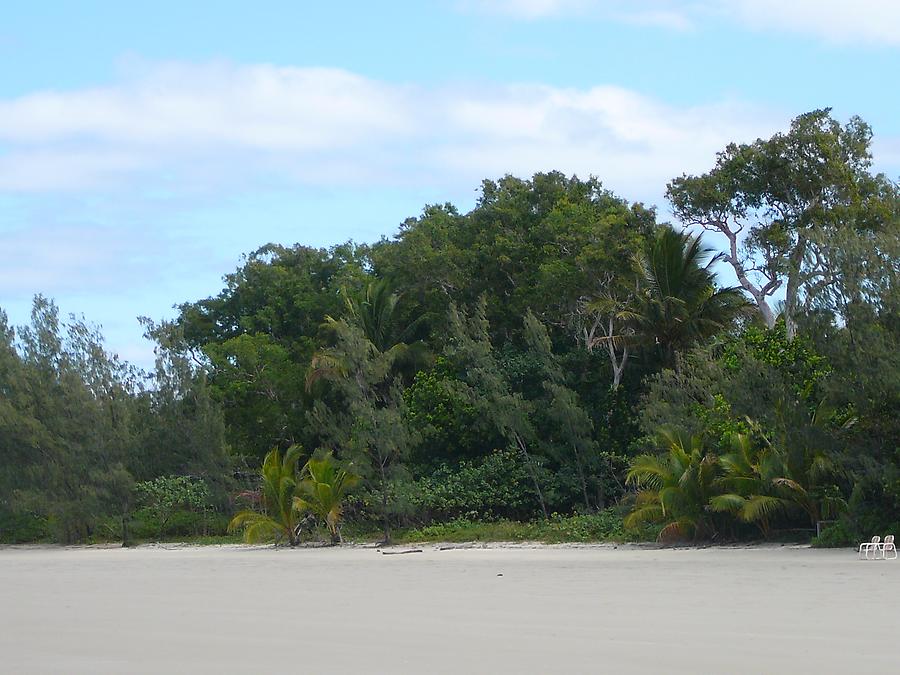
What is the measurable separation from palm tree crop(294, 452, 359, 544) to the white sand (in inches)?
242

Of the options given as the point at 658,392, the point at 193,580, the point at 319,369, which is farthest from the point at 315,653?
the point at 319,369

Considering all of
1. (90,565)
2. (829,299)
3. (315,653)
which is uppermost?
(829,299)

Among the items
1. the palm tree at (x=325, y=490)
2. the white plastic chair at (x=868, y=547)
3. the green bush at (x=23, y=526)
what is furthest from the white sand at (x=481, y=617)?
the green bush at (x=23, y=526)

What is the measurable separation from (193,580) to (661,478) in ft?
31.8

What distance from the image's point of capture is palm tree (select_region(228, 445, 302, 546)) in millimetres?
27656

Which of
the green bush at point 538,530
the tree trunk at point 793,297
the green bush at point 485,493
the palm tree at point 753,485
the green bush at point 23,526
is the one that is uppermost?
the tree trunk at point 793,297

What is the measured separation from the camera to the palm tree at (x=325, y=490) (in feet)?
89.0

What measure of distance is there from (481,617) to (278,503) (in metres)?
16.1

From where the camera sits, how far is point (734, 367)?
23.2 meters

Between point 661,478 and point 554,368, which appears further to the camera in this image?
point 554,368

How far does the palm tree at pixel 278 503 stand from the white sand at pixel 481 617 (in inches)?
262

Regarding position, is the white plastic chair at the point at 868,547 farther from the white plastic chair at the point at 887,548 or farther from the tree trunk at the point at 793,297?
the tree trunk at the point at 793,297

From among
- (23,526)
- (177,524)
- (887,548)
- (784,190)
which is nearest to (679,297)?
(784,190)

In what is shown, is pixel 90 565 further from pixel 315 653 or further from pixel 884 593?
pixel 884 593
